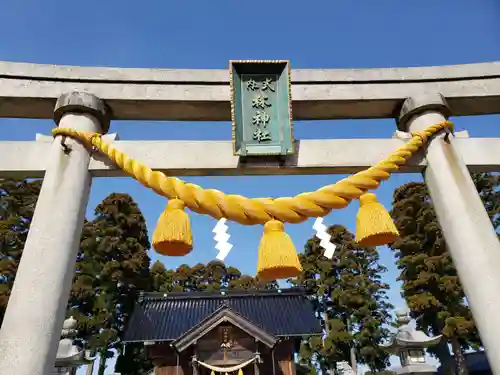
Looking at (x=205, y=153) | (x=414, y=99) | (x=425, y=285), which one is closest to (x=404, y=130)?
(x=414, y=99)

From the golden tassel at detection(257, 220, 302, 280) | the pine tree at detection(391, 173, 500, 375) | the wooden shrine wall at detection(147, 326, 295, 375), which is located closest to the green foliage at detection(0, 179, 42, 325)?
the wooden shrine wall at detection(147, 326, 295, 375)

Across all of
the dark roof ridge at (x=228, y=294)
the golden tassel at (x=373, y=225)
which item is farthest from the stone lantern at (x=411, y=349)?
the dark roof ridge at (x=228, y=294)

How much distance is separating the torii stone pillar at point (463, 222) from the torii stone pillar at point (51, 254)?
3.35 meters

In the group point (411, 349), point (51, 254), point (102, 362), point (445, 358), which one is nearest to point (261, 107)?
point (51, 254)

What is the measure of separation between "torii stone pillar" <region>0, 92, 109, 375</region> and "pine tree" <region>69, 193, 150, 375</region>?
55.3 ft

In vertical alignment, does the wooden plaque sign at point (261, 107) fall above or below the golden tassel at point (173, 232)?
above

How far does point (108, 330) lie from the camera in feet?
62.4

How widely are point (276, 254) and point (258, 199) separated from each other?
1.54 ft

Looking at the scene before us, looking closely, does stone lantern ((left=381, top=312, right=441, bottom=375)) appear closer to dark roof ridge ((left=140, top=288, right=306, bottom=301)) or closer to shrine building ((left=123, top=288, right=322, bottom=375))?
shrine building ((left=123, top=288, right=322, bottom=375))

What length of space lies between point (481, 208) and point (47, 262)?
3.84m

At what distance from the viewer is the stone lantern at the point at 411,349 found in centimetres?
756

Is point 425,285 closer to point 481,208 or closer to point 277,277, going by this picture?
point 481,208

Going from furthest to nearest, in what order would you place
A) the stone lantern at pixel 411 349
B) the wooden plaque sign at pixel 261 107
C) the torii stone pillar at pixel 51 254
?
the stone lantern at pixel 411 349, the wooden plaque sign at pixel 261 107, the torii stone pillar at pixel 51 254

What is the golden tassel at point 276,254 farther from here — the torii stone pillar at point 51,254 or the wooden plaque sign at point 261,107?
the torii stone pillar at point 51,254
